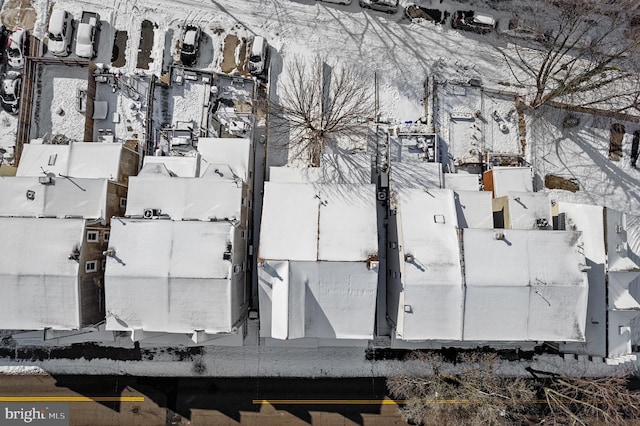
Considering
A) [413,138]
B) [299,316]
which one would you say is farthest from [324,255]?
[413,138]

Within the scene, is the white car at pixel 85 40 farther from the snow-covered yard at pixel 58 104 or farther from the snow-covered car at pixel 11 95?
the snow-covered car at pixel 11 95

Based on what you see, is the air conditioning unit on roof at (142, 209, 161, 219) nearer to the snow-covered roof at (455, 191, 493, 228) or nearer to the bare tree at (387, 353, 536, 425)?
the snow-covered roof at (455, 191, 493, 228)

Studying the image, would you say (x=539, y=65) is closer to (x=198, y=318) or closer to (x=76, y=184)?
(x=198, y=318)

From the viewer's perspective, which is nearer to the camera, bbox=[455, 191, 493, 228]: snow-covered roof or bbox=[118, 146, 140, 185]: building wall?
bbox=[455, 191, 493, 228]: snow-covered roof

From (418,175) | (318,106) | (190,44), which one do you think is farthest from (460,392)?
(190,44)

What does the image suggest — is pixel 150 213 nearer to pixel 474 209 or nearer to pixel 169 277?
pixel 169 277

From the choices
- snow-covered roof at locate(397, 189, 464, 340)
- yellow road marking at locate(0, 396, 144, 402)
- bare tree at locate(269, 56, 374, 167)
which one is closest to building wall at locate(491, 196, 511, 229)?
snow-covered roof at locate(397, 189, 464, 340)

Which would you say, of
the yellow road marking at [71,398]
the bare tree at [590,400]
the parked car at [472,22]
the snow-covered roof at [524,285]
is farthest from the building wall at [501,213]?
Result: the yellow road marking at [71,398]
